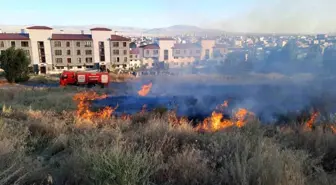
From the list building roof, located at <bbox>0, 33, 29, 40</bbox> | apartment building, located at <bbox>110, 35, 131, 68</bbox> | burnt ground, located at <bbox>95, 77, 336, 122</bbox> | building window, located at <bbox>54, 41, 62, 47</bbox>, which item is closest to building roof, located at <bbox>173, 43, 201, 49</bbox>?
apartment building, located at <bbox>110, 35, 131, 68</bbox>

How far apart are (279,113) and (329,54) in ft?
30.9

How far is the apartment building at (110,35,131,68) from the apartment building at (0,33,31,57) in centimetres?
1755

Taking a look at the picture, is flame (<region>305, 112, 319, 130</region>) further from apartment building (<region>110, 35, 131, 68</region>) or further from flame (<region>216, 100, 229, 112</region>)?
apartment building (<region>110, 35, 131, 68</region>)

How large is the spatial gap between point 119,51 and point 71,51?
420 inches

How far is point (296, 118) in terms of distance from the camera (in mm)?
12625

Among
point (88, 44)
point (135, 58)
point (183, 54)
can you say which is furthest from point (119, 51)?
point (183, 54)

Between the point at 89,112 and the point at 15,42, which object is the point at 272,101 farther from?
the point at 15,42

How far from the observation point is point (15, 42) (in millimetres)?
52781

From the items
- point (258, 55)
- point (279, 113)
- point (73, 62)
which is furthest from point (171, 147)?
point (73, 62)

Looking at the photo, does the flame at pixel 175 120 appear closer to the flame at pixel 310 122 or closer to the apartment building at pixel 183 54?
the flame at pixel 310 122

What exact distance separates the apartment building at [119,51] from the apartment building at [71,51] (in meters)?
4.91

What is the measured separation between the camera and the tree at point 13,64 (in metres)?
35.2

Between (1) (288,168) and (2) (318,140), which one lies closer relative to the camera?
(1) (288,168)

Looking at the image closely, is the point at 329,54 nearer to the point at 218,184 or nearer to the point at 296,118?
the point at 296,118
